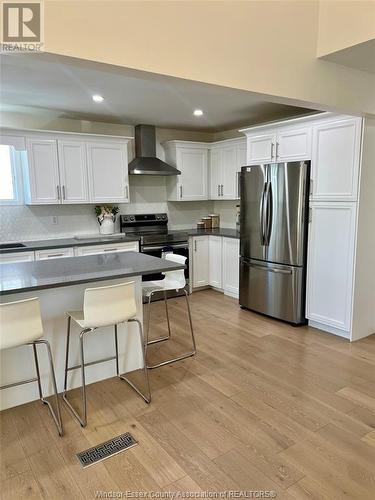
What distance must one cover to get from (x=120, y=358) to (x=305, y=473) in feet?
5.41

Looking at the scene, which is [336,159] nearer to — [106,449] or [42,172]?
[106,449]

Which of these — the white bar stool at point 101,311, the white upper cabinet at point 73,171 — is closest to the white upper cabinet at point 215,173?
the white upper cabinet at point 73,171

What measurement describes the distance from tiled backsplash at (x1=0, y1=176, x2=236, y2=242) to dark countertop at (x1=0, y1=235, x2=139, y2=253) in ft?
0.60

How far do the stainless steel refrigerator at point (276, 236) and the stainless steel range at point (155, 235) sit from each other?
40.6 inches

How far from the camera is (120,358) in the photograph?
3008 mm

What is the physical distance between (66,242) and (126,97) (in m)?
1.90

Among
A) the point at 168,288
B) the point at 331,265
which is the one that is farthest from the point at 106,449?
the point at 331,265

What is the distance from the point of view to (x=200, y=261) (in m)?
5.41

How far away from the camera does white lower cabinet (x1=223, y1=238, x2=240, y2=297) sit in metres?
5.00

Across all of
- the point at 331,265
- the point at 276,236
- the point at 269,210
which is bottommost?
the point at 331,265

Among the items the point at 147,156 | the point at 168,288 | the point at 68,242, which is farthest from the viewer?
the point at 147,156

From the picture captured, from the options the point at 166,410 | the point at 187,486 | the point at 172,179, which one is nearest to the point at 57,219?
the point at 172,179

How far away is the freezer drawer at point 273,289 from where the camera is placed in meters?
3.98

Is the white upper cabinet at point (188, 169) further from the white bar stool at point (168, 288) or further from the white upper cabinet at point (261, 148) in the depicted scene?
the white bar stool at point (168, 288)
